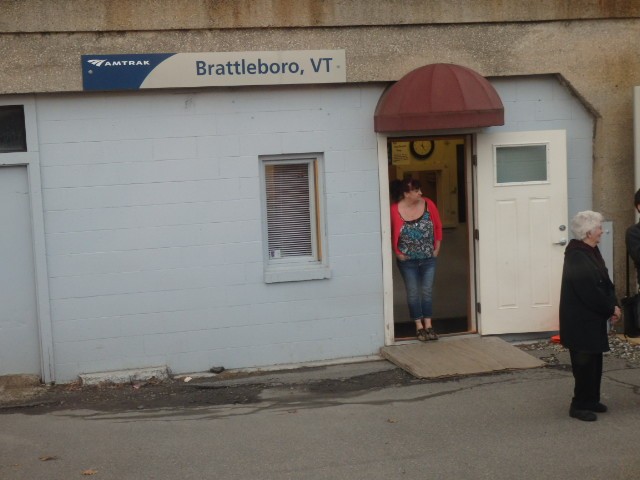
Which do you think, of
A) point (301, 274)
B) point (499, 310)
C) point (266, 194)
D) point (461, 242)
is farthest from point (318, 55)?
point (461, 242)

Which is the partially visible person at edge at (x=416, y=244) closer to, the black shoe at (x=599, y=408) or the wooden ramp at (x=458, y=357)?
the wooden ramp at (x=458, y=357)

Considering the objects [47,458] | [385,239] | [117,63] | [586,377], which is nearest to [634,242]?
[586,377]

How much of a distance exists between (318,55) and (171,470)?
4772 mm

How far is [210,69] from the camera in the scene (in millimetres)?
Result: 9773

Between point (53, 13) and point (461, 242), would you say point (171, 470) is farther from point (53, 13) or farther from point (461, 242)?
point (461, 242)

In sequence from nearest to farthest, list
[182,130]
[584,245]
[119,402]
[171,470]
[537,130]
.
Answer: [171,470] < [584,245] < [119,402] < [182,130] < [537,130]

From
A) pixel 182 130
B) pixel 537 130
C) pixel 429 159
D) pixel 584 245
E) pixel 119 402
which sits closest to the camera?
pixel 584 245

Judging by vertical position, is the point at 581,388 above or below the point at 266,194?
below

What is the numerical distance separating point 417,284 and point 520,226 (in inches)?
50.3

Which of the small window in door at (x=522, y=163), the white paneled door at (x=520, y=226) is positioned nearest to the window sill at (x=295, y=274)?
the white paneled door at (x=520, y=226)

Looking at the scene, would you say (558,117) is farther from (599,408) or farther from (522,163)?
(599,408)

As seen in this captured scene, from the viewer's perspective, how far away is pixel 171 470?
690 cm

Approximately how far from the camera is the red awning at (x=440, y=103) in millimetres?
9789

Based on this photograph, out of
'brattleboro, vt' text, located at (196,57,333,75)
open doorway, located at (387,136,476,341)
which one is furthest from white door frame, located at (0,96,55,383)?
open doorway, located at (387,136,476,341)
